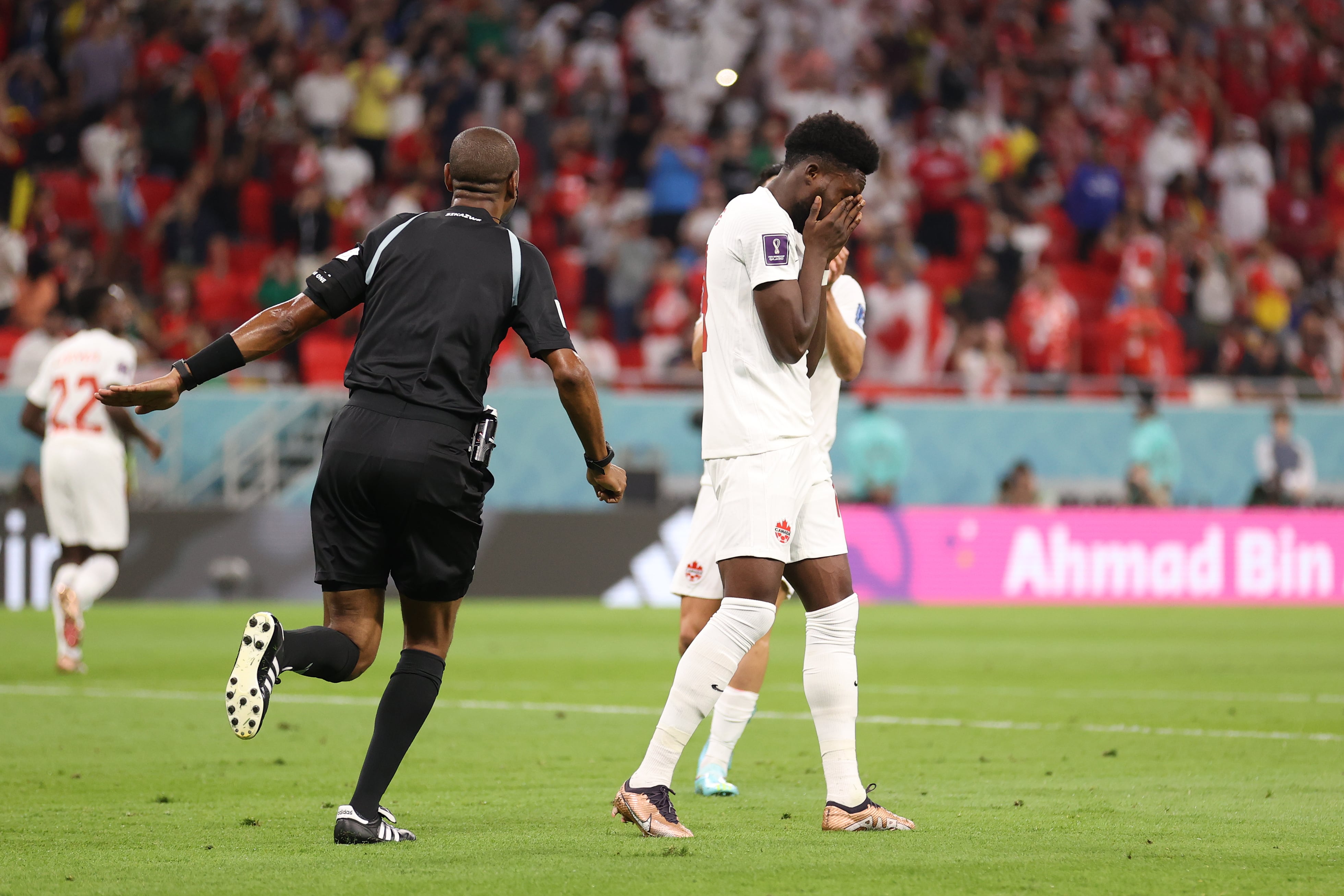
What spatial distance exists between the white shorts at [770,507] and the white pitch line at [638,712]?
138 inches

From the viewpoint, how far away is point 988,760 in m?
7.58

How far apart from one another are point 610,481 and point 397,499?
657 millimetres

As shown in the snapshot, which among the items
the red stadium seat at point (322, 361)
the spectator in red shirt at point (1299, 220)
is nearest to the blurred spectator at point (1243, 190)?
the spectator in red shirt at point (1299, 220)

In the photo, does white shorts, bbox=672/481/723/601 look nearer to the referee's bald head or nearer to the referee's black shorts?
the referee's black shorts

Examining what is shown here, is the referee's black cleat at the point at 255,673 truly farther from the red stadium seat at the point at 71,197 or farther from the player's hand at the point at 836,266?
the red stadium seat at the point at 71,197

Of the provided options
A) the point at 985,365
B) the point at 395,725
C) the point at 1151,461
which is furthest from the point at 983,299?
the point at 395,725

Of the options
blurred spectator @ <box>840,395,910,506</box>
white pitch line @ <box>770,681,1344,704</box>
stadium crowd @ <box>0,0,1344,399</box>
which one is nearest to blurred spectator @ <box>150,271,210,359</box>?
stadium crowd @ <box>0,0,1344,399</box>

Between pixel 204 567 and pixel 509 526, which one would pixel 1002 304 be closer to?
pixel 509 526

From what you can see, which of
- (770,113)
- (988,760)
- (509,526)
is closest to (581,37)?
(770,113)

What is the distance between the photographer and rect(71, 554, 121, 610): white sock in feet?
36.6

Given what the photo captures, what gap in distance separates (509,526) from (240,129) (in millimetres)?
6478

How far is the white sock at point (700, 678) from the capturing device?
5.43 meters

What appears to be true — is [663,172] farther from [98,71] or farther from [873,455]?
[98,71]

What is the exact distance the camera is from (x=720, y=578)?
21.6 ft
